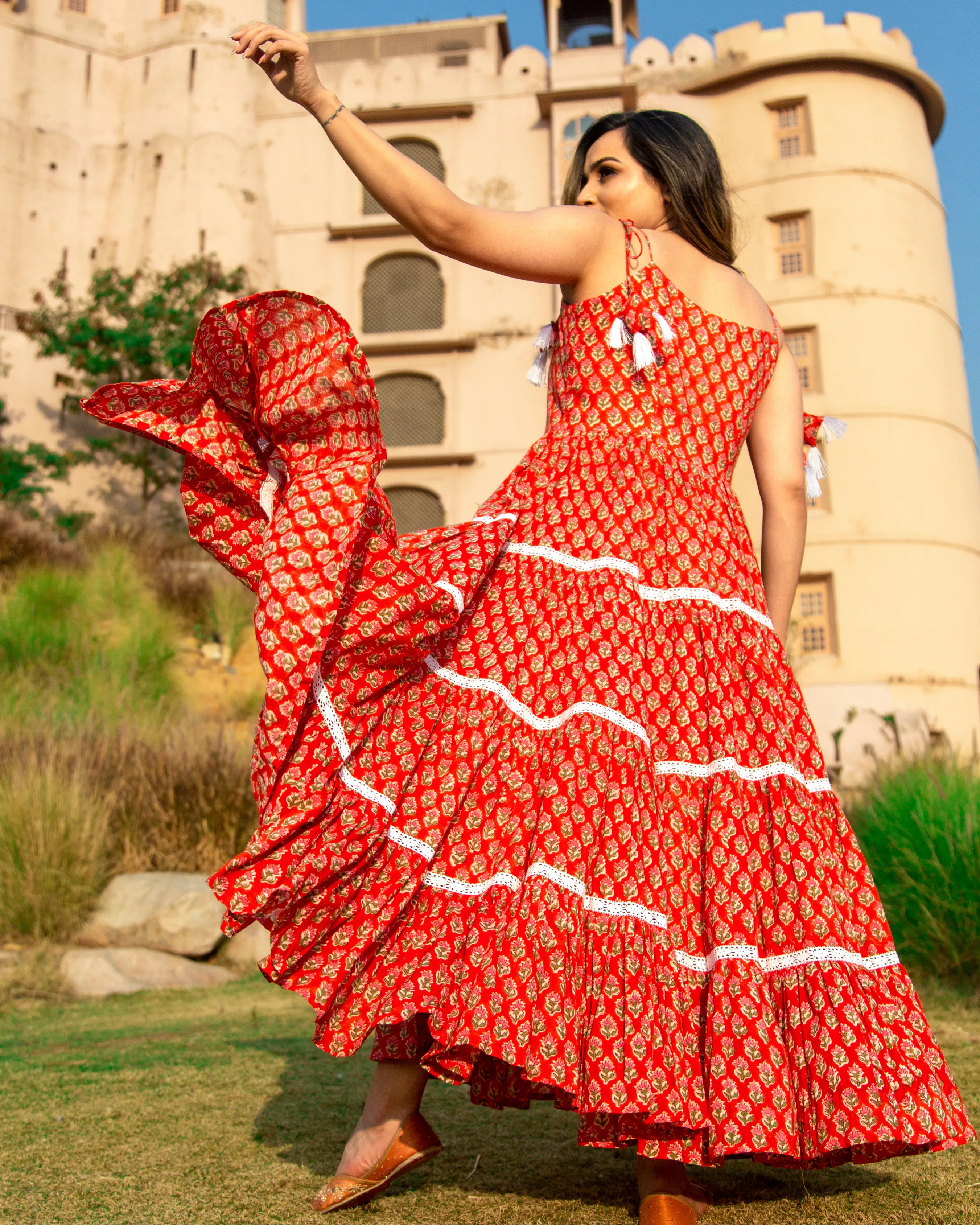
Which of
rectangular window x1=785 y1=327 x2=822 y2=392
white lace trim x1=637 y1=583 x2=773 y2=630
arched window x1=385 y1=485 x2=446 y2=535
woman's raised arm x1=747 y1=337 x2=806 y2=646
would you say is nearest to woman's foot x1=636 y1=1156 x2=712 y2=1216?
white lace trim x1=637 y1=583 x2=773 y2=630

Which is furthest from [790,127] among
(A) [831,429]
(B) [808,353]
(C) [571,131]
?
(A) [831,429]

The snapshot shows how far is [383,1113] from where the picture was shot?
203 cm

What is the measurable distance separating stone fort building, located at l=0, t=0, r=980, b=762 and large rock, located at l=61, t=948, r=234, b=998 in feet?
51.5

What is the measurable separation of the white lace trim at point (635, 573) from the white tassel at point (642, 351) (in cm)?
43

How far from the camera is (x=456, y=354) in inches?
886

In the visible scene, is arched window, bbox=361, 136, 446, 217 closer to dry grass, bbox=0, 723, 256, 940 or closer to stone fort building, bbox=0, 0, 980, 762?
stone fort building, bbox=0, 0, 980, 762

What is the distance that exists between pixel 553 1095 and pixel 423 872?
1.50 feet

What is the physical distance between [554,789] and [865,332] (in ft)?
69.7

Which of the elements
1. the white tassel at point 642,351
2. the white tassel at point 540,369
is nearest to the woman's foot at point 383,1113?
the white tassel at point 642,351

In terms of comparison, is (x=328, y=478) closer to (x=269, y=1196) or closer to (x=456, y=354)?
(x=269, y=1196)

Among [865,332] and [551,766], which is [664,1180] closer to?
[551,766]

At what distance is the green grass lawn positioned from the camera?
2.00m

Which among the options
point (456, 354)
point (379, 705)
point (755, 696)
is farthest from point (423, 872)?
point (456, 354)

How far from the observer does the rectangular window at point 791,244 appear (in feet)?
71.5
